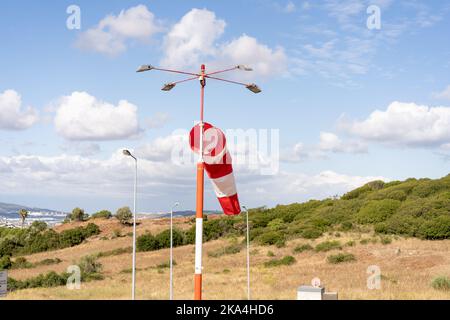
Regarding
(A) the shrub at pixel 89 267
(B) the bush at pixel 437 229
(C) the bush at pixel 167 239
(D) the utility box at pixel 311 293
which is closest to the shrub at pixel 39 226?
(C) the bush at pixel 167 239

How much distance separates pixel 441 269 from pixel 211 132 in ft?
127

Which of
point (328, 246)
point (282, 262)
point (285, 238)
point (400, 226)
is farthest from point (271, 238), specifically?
point (400, 226)

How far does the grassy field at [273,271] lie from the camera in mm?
34500

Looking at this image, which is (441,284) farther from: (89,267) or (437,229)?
(89,267)

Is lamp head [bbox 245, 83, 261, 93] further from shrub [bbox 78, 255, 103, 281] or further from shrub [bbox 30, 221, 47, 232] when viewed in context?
shrub [bbox 30, 221, 47, 232]

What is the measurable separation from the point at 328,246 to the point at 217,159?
48.5 metres

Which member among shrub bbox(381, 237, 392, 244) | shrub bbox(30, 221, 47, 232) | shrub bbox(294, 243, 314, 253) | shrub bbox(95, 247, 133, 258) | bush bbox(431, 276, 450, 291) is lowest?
bush bbox(431, 276, 450, 291)

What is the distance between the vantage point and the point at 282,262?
55344mm

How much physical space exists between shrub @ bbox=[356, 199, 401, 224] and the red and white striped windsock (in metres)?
59.6

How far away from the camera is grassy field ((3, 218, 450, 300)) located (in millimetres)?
34500

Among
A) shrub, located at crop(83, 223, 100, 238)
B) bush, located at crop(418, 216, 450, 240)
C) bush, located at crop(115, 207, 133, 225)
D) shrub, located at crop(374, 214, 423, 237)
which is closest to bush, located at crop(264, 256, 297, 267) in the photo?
shrub, located at crop(374, 214, 423, 237)
